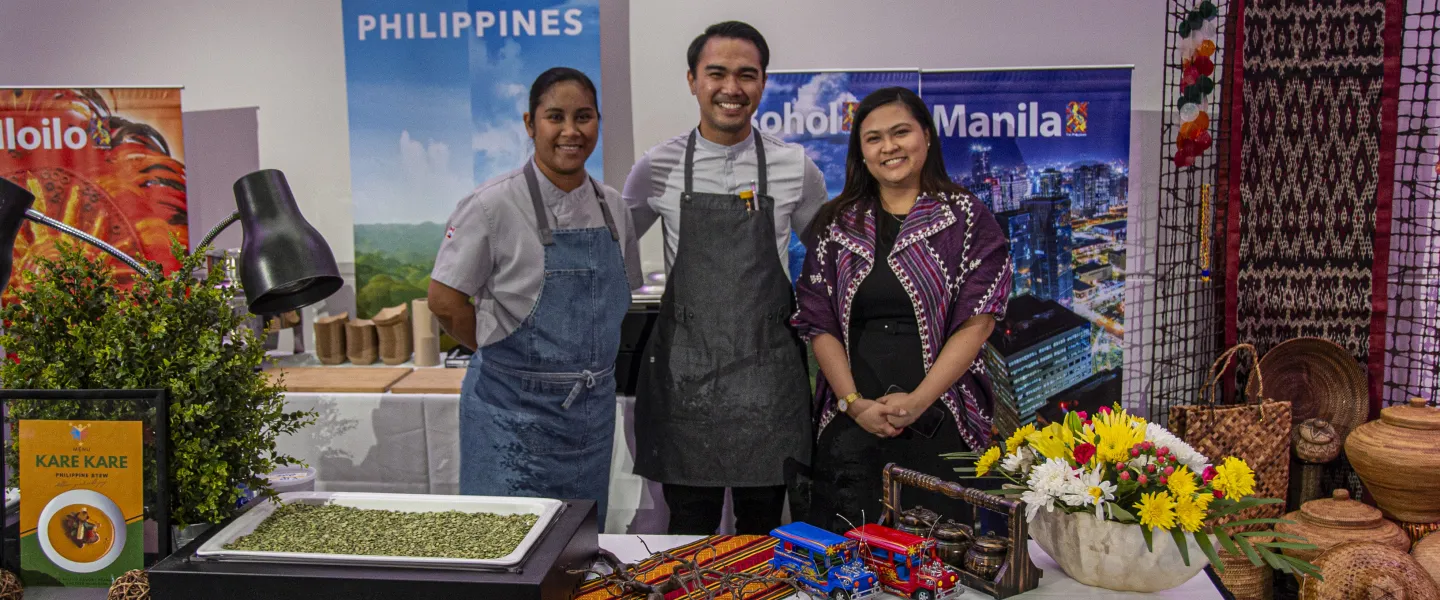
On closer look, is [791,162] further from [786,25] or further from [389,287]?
[389,287]

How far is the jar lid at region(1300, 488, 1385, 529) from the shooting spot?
329 cm

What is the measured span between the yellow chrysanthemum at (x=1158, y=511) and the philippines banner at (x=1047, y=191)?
2.45 m

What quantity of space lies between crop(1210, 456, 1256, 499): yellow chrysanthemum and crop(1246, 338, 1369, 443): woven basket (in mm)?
2166

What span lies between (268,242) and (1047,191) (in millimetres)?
3420

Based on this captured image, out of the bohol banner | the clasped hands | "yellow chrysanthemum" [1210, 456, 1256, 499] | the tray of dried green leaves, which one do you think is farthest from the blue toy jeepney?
the bohol banner

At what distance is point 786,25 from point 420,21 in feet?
5.60

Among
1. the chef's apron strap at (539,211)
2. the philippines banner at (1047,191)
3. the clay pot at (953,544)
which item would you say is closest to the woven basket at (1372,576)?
the philippines banner at (1047,191)

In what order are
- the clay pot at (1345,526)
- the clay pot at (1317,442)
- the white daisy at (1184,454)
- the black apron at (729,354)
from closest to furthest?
the white daisy at (1184,454)
the black apron at (729,354)
the clay pot at (1345,526)
the clay pot at (1317,442)

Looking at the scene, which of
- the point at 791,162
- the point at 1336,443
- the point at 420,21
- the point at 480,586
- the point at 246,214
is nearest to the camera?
the point at 480,586

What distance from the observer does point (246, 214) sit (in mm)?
1723

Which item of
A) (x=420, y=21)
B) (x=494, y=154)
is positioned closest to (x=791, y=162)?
(x=494, y=154)

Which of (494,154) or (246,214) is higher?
(494,154)

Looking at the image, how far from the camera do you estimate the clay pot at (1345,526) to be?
3285 millimetres

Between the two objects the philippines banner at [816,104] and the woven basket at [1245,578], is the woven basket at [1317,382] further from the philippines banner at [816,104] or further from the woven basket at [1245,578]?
the philippines banner at [816,104]
